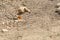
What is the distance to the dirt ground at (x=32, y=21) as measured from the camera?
10.4 feet

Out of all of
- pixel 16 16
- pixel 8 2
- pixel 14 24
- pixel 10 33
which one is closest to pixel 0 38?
pixel 10 33

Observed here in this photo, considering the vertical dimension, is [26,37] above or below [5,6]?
below

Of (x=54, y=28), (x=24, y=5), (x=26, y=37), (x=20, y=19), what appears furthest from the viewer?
(x=24, y=5)

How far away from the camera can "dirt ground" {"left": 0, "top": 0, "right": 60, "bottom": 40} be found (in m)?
3.17

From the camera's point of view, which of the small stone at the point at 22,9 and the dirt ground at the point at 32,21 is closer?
the dirt ground at the point at 32,21

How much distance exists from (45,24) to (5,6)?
86cm

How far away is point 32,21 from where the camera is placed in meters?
3.59

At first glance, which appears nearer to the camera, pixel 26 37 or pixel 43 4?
pixel 26 37

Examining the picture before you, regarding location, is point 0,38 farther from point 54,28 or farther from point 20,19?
point 54,28

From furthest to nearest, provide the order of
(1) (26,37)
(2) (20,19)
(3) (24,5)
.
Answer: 1. (3) (24,5)
2. (2) (20,19)
3. (1) (26,37)

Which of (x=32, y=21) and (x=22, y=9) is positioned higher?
(x=22, y=9)

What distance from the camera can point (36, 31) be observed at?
3.28 m

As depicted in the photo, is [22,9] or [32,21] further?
[22,9]

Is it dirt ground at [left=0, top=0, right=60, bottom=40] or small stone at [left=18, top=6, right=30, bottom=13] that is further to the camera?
small stone at [left=18, top=6, right=30, bottom=13]
